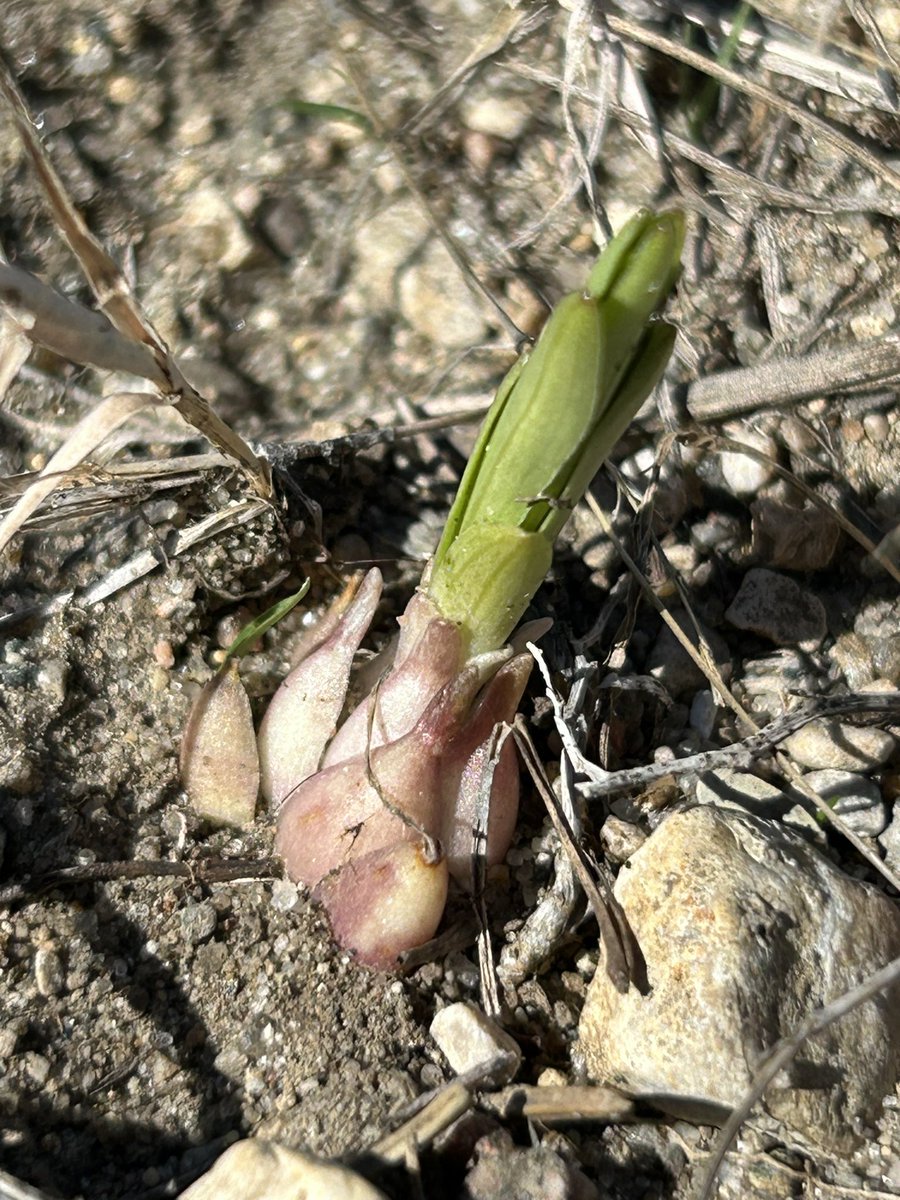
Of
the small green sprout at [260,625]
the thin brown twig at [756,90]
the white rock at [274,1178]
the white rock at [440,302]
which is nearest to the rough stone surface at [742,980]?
the white rock at [274,1178]

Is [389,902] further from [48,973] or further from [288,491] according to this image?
[288,491]

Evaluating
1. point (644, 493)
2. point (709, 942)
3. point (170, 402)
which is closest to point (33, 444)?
point (170, 402)

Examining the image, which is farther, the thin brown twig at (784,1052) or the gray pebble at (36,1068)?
the gray pebble at (36,1068)

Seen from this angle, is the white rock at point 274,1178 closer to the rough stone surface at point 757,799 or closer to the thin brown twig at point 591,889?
the thin brown twig at point 591,889

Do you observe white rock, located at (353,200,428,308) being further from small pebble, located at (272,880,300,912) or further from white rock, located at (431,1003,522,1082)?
white rock, located at (431,1003,522,1082)

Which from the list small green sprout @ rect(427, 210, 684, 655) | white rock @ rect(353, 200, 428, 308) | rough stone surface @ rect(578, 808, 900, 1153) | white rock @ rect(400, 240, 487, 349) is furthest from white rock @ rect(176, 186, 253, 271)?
rough stone surface @ rect(578, 808, 900, 1153)

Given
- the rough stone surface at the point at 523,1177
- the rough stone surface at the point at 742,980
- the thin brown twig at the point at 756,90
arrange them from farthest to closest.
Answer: the thin brown twig at the point at 756,90, the rough stone surface at the point at 742,980, the rough stone surface at the point at 523,1177
